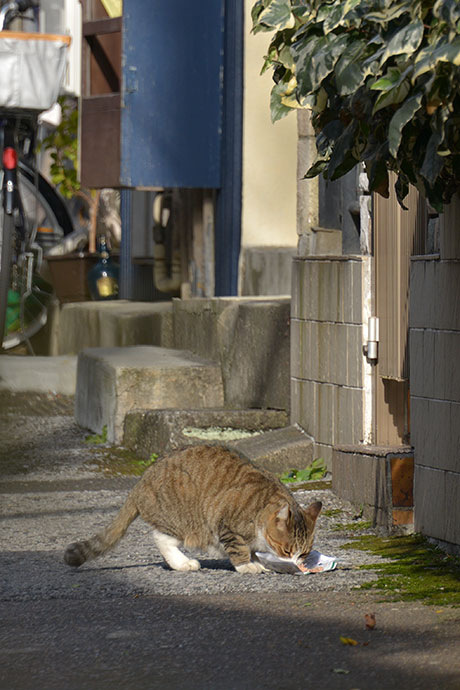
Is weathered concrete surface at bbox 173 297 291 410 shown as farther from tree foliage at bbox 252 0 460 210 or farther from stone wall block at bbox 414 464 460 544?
tree foliage at bbox 252 0 460 210

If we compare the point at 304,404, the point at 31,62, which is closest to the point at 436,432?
the point at 304,404

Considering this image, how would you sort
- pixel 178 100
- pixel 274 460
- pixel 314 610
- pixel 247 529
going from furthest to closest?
pixel 178 100 < pixel 274 460 < pixel 247 529 < pixel 314 610

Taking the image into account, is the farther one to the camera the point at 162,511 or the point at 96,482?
the point at 96,482

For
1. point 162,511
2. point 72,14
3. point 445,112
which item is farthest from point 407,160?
point 72,14

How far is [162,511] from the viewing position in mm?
5359

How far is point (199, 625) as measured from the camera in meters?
4.36

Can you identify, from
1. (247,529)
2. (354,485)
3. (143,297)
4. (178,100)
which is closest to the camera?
(247,529)

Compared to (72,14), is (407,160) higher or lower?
lower

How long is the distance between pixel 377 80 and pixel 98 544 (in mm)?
2458

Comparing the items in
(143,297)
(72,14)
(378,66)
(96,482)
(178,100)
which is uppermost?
(72,14)

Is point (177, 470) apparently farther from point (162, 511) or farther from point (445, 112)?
point (445, 112)

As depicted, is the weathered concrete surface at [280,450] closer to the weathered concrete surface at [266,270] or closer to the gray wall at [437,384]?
the gray wall at [437,384]

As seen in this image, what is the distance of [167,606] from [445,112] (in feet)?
7.21

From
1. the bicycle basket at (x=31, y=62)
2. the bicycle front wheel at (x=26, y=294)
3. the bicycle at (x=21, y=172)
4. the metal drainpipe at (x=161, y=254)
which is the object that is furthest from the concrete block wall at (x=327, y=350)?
the bicycle basket at (x=31, y=62)
